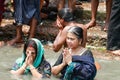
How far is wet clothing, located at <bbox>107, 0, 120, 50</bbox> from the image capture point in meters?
8.91

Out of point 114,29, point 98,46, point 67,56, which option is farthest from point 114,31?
point 67,56

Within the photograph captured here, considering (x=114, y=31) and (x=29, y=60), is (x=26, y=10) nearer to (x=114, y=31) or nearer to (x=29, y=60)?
(x=114, y=31)

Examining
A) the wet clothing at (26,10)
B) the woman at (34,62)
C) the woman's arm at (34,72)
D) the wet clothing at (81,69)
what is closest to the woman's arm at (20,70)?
the woman at (34,62)

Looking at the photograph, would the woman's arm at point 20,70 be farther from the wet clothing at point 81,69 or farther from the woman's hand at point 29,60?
the wet clothing at point 81,69

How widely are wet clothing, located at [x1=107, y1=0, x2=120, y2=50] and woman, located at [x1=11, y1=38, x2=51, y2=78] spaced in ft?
8.25

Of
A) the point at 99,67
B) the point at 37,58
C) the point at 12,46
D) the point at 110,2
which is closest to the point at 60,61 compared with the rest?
the point at 37,58

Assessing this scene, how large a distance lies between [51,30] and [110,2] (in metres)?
1.48

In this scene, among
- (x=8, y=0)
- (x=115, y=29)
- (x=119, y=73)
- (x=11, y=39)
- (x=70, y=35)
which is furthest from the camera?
(x=8, y=0)

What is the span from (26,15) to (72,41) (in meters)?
3.02

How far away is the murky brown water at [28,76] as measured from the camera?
22.9 feet

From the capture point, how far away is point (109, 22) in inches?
360

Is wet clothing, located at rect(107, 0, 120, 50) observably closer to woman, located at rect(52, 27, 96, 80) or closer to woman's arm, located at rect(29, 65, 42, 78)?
woman, located at rect(52, 27, 96, 80)

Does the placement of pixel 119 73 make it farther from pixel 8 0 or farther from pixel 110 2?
pixel 8 0

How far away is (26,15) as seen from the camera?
362 inches
